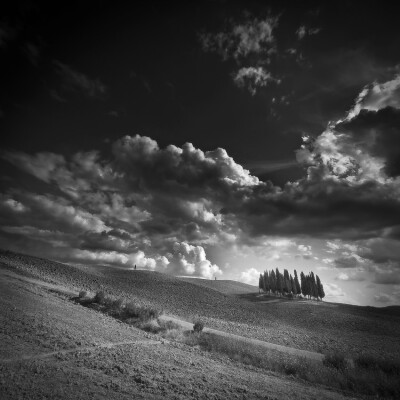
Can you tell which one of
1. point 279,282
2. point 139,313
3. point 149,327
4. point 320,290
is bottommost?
point 149,327

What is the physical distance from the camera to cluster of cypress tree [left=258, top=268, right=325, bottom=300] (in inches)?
3745

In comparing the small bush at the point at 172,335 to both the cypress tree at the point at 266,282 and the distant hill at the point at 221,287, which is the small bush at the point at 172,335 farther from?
the cypress tree at the point at 266,282

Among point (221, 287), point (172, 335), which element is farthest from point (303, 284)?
point (172, 335)

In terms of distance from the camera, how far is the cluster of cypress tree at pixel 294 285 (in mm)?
95125

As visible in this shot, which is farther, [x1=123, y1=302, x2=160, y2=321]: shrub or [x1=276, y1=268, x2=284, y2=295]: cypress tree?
[x1=276, y1=268, x2=284, y2=295]: cypress tree

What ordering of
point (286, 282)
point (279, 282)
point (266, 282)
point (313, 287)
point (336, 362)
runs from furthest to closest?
1. point (266, 282)
2. point (279, 282)
3. point (286, 282)
4. point (313, 287)
5. point (336, 362)

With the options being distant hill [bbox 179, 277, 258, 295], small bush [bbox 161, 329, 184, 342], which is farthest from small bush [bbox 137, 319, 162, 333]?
distant hill [bbox 179, 277, 258, 295]

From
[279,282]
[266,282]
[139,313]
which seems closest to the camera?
[139,313]

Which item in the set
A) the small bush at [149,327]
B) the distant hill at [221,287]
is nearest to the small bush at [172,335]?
the small bush at [149,327]

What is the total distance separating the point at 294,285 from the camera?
323 feet

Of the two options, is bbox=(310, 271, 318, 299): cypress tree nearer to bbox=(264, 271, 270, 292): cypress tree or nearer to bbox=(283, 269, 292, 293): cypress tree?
bbox=(283, 269, 292, 293): cypress tree

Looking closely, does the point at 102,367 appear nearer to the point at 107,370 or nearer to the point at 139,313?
the point at 107,370

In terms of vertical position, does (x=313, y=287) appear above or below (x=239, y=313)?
above

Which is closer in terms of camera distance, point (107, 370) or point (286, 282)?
point (107, 370)
